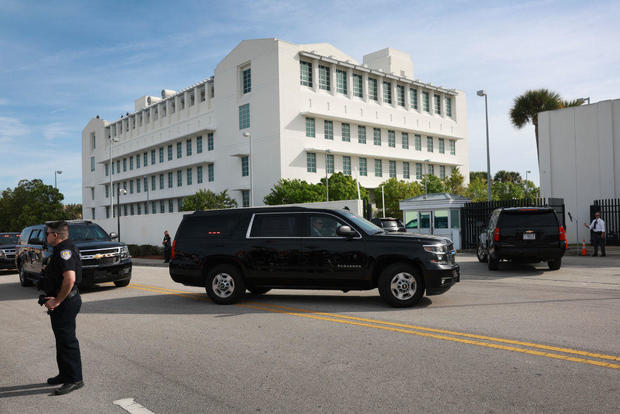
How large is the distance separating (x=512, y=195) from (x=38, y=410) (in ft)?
233

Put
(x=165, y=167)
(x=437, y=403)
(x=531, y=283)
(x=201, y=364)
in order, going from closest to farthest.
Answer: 1. (x=437, y=403)
2. (x=201, y=364)
3. (x=531, y=283)
4. (x=165, y=167)

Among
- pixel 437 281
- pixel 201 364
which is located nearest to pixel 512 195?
pixel 437 281

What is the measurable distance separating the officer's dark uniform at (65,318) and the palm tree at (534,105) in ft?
136

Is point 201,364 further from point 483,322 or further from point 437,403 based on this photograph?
point 483,322

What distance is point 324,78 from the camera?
5684cm

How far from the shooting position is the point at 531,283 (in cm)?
1305

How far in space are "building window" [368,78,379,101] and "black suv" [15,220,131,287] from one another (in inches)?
1975

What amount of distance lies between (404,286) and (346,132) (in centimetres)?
5059

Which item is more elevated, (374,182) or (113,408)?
(374,182)

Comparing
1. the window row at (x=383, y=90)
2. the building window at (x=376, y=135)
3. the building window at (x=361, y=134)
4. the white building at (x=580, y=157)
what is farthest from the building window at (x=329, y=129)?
the white building at (x=580, y=157)

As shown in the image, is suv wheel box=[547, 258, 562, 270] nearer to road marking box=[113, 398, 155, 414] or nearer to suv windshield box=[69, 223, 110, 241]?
suv windshield box=[69, 223, 110, 241]

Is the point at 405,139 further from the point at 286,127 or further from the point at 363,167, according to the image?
the point at 286,127

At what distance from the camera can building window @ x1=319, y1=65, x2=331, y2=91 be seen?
5650 cm

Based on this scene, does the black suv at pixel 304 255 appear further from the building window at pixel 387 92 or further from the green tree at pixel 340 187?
the building window at pixel 387 92
